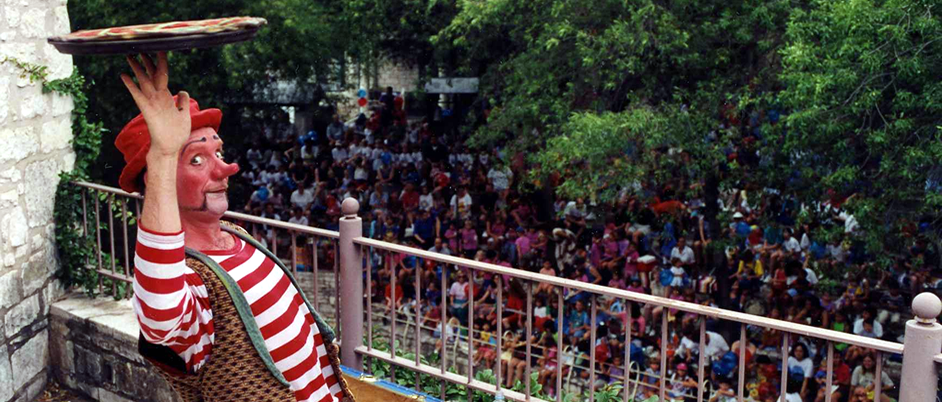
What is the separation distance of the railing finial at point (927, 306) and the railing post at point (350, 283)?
2.59 metres

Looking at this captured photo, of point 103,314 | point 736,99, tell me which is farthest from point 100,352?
point 736,99

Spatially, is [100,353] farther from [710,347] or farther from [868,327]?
[868,327]

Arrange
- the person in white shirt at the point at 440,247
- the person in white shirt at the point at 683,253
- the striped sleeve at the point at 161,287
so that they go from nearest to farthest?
the striped sleeve at the point at 161,287 → the person in white shirt at the point at 683,253 → the person in white shirt at the point at 440,247

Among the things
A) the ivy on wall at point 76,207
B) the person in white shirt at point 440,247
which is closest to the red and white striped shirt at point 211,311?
the ivy on wall at point 76,207

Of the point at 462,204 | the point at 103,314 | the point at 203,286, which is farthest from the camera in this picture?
Result: the point at 462,204

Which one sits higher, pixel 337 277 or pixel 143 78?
pixel 143 78

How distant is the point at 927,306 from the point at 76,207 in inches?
192

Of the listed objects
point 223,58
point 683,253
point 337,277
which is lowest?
point 683,253

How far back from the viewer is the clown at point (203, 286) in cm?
259

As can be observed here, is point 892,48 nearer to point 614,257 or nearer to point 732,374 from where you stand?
point 732,374

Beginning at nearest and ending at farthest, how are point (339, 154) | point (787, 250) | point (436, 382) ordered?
point (436, 382), point (787, 250), point (339, 154)

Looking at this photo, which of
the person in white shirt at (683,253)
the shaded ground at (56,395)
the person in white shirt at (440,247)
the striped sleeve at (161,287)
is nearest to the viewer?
the striped sleeve at (161,287)

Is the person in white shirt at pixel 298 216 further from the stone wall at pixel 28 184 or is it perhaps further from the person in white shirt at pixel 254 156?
the stone wall at pixel 28 184

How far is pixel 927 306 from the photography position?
3260 millimetres
